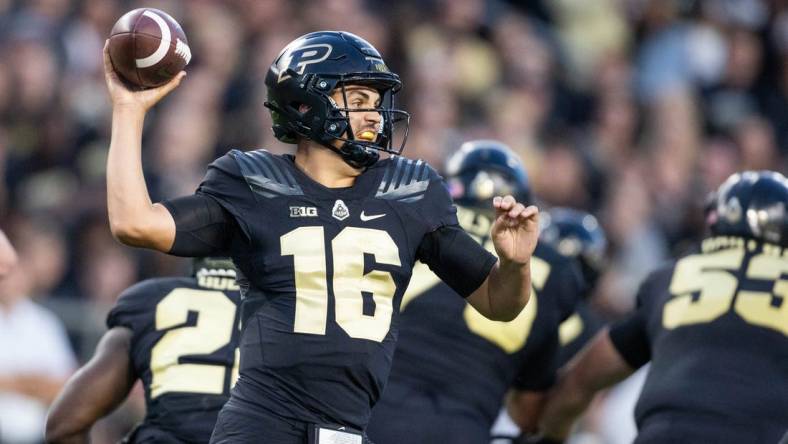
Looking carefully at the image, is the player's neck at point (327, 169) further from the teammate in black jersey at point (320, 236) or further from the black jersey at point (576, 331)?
the black jersey at point (576, 331)

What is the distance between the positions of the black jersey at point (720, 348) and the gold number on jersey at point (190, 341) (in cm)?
180

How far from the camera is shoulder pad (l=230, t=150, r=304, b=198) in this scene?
470cm

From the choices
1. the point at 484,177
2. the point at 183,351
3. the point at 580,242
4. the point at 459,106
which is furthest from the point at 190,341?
the point at 459,106

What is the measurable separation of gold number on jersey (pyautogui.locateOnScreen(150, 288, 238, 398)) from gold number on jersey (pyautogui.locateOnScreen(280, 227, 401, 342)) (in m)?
1.22

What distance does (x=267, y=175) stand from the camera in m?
4.74

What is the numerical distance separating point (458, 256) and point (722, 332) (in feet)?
5.61

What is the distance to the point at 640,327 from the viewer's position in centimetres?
654

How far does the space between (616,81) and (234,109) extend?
13.1 ft

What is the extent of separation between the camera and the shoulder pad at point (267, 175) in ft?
15.4

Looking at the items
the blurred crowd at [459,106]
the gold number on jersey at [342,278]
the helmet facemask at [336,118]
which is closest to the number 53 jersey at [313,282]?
the gold number on jersey at [342,278]

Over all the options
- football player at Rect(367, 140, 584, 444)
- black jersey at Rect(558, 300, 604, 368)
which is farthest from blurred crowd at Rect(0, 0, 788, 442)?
football player at Rect(367, 140, 584, 444)

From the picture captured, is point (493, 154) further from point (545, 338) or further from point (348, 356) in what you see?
point (348, 356)

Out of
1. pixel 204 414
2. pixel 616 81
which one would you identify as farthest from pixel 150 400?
pixel 616 81

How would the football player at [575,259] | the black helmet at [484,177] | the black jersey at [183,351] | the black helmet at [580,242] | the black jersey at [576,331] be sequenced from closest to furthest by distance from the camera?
1. the black jersey at [183,351]
2. the black helmet at [484,177]
3. the football player at [575,259]
4. the black jersey at [576,331]
5. the black helmet at [580,242]
